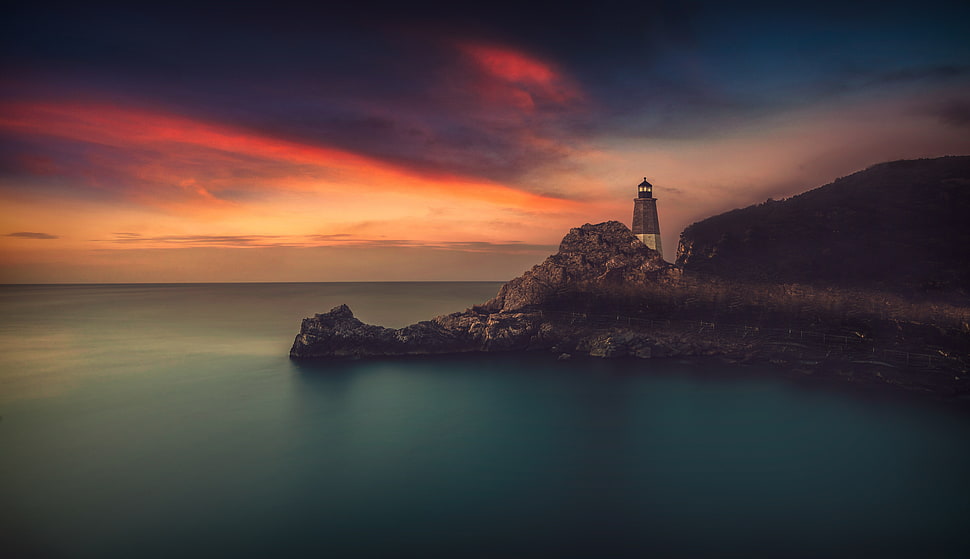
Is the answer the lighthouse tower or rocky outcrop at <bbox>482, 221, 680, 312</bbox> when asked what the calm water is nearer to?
rocky outcrop at <bbox>482, 221, 680, 312</bbox>

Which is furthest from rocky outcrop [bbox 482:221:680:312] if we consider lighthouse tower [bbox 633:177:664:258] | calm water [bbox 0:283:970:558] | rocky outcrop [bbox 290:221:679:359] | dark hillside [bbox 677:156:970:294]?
lighthouse tower [bbox 633:177:664:258]

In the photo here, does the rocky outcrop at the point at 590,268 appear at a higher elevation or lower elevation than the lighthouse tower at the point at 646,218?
lower

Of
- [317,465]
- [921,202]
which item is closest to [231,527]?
[317,465]

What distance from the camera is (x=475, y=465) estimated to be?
486 inches

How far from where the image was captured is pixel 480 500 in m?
10.3

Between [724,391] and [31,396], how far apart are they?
26961 millimetres

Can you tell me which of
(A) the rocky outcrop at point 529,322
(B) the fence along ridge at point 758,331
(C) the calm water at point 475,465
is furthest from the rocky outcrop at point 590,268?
(C) the calm water at point 475,465

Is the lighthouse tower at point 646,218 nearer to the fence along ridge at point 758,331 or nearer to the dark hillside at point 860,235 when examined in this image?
the dark hillside at point 860,235

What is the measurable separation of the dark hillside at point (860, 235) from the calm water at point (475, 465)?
1172cm

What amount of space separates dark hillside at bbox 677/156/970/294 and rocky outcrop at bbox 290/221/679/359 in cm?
439

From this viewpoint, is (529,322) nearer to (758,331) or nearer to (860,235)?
(758,331)

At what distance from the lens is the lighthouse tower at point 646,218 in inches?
1716

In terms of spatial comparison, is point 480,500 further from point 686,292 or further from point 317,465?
point 686,292

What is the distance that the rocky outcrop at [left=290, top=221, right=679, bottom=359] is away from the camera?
81.0 feet
